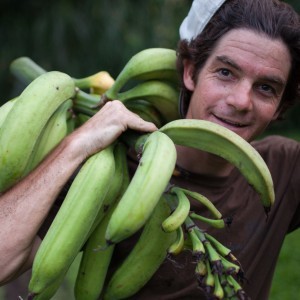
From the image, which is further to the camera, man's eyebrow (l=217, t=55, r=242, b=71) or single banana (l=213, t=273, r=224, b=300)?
man's eyebrow (l=217, t=55, r=242, b=71)

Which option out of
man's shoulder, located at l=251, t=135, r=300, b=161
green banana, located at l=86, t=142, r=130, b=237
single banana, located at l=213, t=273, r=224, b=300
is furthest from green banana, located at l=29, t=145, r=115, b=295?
man's shoulder, located at l=251, t=135, r=300, b=161

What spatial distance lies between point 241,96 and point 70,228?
0.75m

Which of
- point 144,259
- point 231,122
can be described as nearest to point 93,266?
point 144,259

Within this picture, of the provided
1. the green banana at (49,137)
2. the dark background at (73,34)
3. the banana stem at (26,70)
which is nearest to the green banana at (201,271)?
the green banana at (49,137)

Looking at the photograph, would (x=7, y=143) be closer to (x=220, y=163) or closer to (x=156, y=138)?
(x=156, y=138)

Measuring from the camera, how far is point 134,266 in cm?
216

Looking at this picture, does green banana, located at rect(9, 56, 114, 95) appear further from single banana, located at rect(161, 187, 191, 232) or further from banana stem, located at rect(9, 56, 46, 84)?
single banana, located at rect(161, 187, 191, 232)

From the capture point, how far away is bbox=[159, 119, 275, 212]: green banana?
195 centimetres

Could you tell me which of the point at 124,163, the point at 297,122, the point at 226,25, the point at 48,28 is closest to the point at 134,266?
the point at 124,163

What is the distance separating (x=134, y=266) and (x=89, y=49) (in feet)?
11.6

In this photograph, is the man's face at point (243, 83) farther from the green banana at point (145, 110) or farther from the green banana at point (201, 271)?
the green banana at point (201, 271)

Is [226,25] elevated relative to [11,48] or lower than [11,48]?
elevated

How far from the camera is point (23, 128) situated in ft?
6.82

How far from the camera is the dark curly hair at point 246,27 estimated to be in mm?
2404
